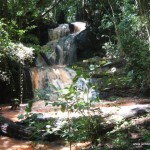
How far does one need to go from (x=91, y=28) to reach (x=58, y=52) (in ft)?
9.29

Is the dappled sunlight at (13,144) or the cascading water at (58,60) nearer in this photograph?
the dappled sunlight at (13,144)

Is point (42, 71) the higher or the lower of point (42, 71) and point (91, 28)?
the lower

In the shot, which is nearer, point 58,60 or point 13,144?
point 13,144

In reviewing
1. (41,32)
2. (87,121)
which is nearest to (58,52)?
(41,32)

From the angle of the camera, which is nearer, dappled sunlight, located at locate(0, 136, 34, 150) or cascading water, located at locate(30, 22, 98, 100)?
dappled sunlight, located at locate(0, 136, 34, 150)

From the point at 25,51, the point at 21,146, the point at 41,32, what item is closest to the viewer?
the point at 21,146

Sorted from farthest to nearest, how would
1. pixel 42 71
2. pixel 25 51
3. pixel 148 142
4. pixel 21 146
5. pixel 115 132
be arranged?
pixel 42 71 → pixel 25 51 → pixel 21 146 → pixel 115 132 → pixel 148 142

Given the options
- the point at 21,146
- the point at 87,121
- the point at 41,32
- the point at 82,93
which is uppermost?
the point at 41,32

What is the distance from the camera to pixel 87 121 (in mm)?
4242

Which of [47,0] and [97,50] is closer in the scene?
[47,0]

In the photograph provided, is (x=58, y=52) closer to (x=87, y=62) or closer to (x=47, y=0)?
(x=87, y=62)

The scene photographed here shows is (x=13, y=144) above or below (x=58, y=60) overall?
below

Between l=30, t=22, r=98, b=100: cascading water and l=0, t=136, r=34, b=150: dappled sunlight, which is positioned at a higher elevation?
l=30, t=22, r=98, b=100: cascading water

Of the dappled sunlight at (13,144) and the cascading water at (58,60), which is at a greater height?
the cascading water at (58,60)
